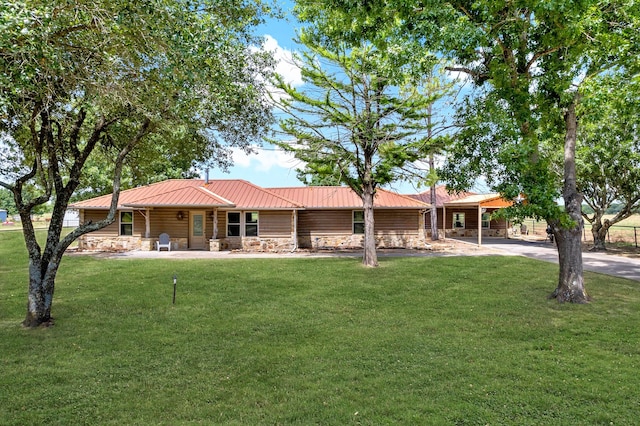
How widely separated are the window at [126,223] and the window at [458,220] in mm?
24305

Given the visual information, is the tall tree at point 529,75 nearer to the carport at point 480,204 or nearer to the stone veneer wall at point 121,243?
the carport at point 480,204

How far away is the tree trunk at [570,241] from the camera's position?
347 inches

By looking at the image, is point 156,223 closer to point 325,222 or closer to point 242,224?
point 242,224

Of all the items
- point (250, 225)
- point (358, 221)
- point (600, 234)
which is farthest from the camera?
point (358, 221)

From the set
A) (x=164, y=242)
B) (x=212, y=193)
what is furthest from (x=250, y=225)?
(x=164, y=242)

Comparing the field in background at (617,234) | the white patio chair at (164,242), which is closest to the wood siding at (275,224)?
the white patio chair at (164,242)

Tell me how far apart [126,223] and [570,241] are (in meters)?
21.1

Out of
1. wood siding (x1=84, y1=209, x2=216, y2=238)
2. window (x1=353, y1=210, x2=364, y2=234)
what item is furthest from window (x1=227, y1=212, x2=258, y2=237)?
window (x1=353, y1=210, x2=364, y2=234)

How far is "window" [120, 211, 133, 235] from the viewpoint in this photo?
68.8 ft

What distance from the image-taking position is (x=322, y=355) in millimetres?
5570

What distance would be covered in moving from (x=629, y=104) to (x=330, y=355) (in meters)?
6.78

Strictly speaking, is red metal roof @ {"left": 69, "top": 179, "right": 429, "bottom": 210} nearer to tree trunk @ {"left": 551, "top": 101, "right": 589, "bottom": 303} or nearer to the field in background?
tree trunk @ {"left": 551, "top": 101, "right": 589, "bottom": 303}

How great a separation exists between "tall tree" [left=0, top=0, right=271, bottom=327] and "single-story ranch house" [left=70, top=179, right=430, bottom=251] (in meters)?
10.9

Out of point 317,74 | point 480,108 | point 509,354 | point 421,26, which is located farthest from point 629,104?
point 317,74
